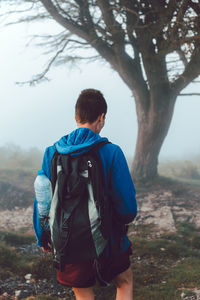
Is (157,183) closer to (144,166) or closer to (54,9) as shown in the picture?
(144,166)

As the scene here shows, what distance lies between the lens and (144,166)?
11703mm

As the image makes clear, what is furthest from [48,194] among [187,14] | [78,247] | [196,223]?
[187,14]

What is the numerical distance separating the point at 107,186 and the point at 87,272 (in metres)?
0.66

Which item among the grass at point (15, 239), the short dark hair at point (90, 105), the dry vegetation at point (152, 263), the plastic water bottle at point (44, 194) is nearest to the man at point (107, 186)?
the short dark hair at point (90, 105)

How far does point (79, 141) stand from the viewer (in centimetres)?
246

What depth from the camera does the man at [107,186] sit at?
2.40 m

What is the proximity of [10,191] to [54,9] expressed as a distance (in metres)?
6.16

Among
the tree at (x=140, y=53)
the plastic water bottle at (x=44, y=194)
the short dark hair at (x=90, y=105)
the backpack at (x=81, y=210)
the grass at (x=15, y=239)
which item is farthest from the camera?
the tree at (x=140, y=53)

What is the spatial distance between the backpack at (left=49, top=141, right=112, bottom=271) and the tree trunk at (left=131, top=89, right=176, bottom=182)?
29.3 ft

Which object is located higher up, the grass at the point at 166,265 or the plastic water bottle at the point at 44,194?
the plastic water bottle at the point at 44,194

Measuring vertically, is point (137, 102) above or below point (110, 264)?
above

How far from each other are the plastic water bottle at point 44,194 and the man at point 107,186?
0.28 meters

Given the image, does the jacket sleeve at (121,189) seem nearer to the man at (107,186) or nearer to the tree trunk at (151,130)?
the man at (107,186)

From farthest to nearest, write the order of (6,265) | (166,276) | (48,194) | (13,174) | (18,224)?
1. (13,174)
2. (18,224)
3. (6,265)
4. (166,276)
5. (48,194)
